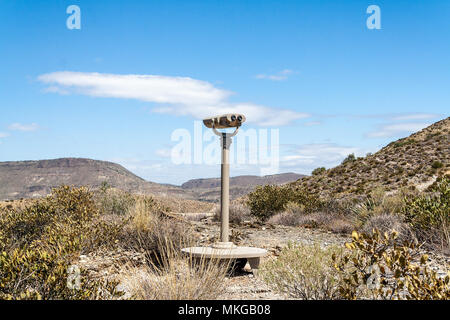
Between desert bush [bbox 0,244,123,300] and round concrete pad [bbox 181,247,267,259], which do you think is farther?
round concrete pad [bbox 181,247,267,259]


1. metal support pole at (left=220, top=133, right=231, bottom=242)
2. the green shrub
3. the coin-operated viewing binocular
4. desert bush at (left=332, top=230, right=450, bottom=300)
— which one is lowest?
desert bush at (left=332, top=230, right=450, bottom=300)

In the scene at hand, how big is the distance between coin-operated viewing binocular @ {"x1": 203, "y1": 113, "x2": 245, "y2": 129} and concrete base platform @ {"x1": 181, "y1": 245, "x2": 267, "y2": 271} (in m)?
2.15

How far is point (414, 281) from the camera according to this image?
183 inches

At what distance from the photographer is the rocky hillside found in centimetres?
2983

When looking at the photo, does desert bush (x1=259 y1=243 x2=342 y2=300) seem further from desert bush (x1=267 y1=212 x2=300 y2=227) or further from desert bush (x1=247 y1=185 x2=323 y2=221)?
desert bush (x1=247 y1=185 x2=323 y2=221)

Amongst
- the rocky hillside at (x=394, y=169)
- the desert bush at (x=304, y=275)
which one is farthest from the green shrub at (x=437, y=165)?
the desert bush at (x=304, y=275)

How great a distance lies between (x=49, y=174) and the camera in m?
80.4

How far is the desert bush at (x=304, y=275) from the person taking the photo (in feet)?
19.1

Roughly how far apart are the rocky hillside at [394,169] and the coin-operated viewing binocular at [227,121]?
791 inches

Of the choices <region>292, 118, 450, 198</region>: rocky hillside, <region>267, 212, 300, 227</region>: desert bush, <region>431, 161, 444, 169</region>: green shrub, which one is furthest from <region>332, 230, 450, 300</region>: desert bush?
<region>431, 161, 444, 169</region>: green shrub

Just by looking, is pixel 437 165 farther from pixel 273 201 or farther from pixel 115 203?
pixel 115 203

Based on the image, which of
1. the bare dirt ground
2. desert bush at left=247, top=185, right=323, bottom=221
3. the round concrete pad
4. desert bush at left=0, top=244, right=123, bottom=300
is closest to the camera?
desert bush at left=0, top=244, right=123, bottom=300

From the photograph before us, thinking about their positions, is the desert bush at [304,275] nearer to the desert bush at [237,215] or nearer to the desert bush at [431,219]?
the desert bush at [431,219]
